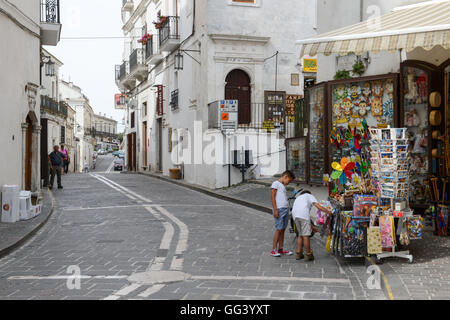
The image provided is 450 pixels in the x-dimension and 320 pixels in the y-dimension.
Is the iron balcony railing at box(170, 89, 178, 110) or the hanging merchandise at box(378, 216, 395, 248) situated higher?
the iron balcony railing at box(170, 89, 178, 110)

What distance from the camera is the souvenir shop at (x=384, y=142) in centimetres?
757

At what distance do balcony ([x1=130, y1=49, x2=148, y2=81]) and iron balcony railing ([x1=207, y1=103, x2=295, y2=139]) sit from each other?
47.1 feet

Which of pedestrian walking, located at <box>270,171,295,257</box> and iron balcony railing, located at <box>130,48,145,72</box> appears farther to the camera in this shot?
iron balcony railing, located at <box>130,48,145,72</box>

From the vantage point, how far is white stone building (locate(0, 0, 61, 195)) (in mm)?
13141

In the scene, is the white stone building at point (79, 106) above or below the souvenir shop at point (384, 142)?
above

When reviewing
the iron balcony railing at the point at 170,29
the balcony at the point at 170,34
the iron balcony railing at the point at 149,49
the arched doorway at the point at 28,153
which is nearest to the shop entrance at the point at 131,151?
the iron balcony railing at the point at 149,49

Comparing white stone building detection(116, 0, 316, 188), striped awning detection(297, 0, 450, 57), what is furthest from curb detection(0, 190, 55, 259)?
white stone building detection(116, 0, 316, 188)

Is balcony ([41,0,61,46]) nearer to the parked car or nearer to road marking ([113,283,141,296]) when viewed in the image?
road marking ([113,283,141,296])

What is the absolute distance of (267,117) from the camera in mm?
22125

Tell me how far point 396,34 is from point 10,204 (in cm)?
876

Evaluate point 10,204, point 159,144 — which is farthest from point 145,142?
point 10,204

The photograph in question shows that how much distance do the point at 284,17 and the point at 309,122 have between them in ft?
40.0

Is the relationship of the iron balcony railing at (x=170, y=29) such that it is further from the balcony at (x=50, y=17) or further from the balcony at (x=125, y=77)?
the balcony at (x=125, y=77)

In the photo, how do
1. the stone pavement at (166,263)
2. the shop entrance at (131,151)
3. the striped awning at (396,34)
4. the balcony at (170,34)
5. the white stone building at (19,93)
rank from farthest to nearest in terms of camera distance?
the shop entrance at (131,151), the balcony at (170,34), the white stone building at (19,93), the striped awning at (396,34), the stone pavement at (166,263)
